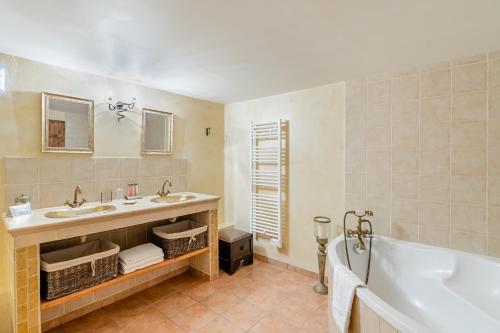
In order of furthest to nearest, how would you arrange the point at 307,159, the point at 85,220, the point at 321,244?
the point at 307,159
the point at 321,244
the point at 85,220

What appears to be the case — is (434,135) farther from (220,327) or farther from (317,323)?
(220,327)

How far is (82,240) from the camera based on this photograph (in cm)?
196

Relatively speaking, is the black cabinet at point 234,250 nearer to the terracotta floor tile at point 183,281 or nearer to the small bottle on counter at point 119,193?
the terracotta floor tile at point 183,281

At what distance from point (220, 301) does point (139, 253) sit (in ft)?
2.79

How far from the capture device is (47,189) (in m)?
1.95

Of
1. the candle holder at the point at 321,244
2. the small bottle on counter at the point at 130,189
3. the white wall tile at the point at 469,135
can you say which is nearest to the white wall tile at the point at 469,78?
the white wall tile at the point at 469,135

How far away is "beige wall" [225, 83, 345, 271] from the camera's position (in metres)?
2.50

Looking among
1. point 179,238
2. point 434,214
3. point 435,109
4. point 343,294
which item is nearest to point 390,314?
point 343,294

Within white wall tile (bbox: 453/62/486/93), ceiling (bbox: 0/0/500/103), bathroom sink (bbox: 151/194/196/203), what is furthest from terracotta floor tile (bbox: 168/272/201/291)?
white wall tile (bbox: 453/62/486/93)

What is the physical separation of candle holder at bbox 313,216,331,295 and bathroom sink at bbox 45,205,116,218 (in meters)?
Result: 1.87

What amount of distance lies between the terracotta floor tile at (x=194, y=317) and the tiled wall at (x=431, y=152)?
164 centimetres

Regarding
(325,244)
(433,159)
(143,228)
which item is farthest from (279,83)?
(143,228)

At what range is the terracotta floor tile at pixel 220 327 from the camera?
72.4 inches

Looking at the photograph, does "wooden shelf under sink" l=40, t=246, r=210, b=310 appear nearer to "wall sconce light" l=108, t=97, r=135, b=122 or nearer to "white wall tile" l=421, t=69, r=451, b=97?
"wall sconce light" l=108, t=97, r=135, b=122
